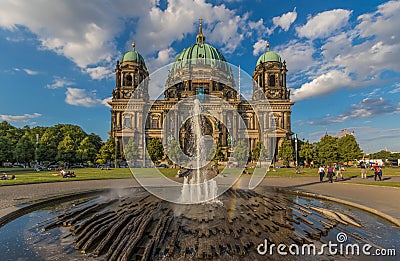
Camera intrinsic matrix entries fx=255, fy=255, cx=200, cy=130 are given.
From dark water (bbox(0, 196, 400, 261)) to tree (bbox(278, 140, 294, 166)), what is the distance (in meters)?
52.0

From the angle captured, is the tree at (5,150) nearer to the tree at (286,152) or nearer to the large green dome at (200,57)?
the large green dome at (200,57)

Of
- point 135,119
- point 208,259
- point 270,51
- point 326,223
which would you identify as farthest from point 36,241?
point 270,51

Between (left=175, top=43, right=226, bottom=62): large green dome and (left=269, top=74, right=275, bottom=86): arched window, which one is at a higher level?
(left=175, top=43, right=226, bottom=62): large green dome

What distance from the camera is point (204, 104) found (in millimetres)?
71375

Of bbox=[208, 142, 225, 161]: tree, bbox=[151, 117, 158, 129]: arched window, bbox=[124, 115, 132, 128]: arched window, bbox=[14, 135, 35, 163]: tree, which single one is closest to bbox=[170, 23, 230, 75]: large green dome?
bbox=[151, 117, 158, 129]: arched window

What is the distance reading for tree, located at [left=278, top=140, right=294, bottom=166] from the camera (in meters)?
61.2

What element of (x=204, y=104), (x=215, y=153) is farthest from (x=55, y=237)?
(x=204, y=104)

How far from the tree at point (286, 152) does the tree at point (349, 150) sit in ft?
34.5

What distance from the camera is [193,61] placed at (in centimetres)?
7706

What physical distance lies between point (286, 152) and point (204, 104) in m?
25.3

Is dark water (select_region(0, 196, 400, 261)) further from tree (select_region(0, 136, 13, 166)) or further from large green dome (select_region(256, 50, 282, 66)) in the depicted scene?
large green dome (select_region(256, 50, 282, 66))

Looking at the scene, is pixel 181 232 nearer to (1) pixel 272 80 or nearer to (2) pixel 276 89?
(2) pixel 276 89

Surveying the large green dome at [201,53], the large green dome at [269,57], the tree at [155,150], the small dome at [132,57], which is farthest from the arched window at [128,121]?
the large green dome at [269,57]

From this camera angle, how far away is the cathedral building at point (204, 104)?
229 feet
